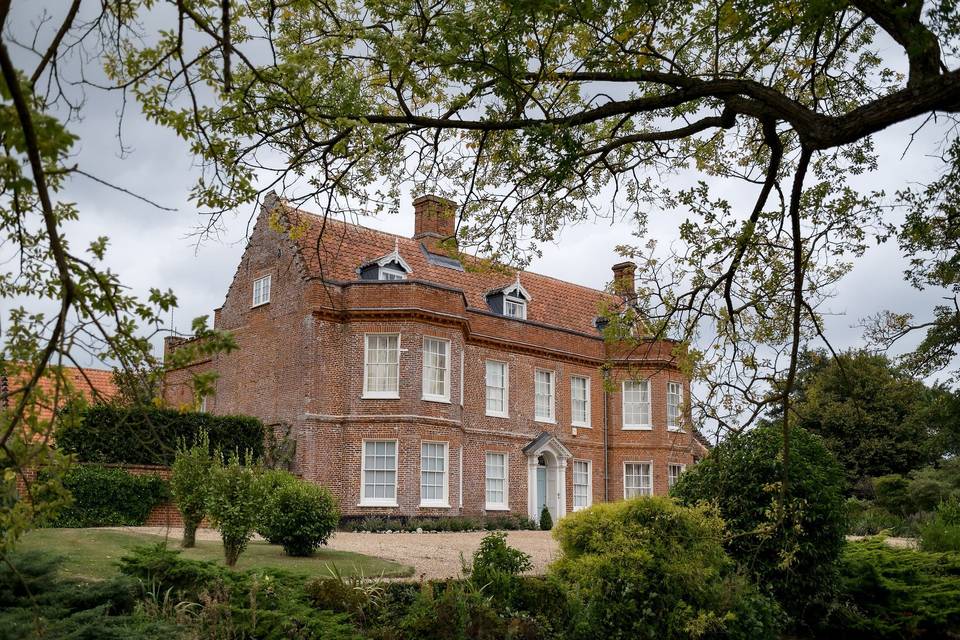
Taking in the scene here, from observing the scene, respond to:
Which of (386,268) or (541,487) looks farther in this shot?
(541,487)

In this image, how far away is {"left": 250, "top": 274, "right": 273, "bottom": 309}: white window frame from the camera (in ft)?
89.6

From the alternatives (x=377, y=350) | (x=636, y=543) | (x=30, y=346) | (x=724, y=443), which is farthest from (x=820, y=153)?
(x=377, y=350)

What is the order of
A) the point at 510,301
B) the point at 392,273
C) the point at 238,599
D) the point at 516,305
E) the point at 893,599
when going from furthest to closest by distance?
the point at 516,305, the point at 510,301, the point at 392,273, the point at 893,599, the point at 238,599

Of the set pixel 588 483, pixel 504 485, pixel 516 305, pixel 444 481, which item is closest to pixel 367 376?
pixel 444 481

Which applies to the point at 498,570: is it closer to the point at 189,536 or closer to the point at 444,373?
the point at 189,536

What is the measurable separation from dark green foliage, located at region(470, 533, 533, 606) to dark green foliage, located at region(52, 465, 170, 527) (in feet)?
37.3

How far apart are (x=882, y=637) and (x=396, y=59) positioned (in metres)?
9.32

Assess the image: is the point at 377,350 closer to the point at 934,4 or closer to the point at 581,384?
the point at 581,384

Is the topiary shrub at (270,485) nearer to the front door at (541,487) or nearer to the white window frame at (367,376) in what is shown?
the white window frame at (367,376)

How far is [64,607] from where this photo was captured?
7582 millimetres

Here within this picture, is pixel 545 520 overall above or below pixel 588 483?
below

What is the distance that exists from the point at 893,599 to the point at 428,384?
15.8 metres

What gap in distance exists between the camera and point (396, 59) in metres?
7.27

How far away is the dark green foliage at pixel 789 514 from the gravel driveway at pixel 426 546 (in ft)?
11.2
